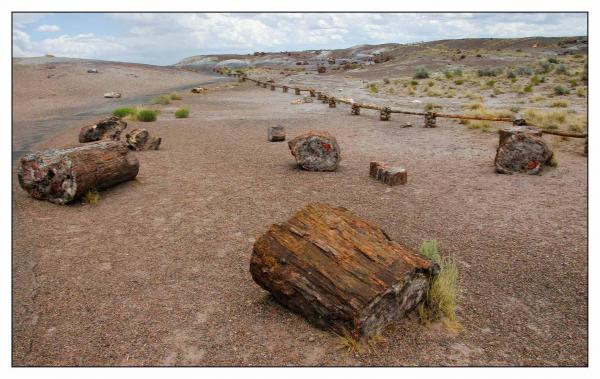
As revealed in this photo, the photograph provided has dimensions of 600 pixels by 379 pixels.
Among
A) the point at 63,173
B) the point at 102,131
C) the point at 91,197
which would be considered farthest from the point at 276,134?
the point at 63,173

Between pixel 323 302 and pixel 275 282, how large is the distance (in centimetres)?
64

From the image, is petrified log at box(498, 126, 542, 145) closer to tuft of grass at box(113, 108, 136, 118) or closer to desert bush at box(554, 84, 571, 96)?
desert bush at box(554, 84, 571, 96)

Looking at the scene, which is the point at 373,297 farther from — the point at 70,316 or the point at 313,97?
the point at 313,97

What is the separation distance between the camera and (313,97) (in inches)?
1151

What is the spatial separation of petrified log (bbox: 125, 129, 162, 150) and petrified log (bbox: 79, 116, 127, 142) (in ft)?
1.60

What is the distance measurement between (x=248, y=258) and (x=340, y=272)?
2.23 meters

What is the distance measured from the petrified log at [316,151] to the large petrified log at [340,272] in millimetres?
5684

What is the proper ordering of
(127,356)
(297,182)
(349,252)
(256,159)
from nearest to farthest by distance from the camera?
(127,356), (349,252), (297,182), (256,159)

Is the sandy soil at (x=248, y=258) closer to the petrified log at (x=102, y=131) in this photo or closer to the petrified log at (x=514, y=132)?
the petrified log at (x=514, y=132)

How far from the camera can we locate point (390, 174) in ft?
31.3

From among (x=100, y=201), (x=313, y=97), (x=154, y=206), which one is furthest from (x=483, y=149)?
(x=313, y=97)

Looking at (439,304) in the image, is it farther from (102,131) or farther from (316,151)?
(102,131)

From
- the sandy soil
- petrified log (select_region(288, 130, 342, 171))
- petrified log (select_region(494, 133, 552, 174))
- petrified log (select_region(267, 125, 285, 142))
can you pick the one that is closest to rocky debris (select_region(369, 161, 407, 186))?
the sandy soil

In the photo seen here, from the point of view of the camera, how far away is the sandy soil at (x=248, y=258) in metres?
4.18
